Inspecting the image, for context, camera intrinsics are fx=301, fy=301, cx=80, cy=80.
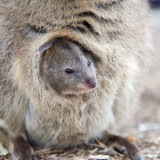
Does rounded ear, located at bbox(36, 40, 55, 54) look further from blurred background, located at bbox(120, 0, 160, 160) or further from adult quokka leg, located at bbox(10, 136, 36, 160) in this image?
blurred background, located at bbox(120, 0, 160, 160)

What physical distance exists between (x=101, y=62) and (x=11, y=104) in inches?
36.5

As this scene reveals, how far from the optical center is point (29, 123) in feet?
9.30

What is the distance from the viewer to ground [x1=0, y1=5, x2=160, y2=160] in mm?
2787

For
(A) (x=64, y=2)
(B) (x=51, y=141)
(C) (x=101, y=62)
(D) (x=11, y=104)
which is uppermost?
(A) (x=64, y=2)

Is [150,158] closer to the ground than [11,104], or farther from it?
closer to the ground

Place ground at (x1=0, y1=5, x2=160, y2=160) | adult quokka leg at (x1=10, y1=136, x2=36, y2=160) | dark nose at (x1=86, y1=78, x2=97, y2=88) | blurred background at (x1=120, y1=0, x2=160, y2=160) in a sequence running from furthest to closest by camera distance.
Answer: blurred background at (x1=120, y1=0, x2=160, y2=160) < ground at (x1=0, y1=5, x2=160, y2=160) < adult quokka leg at (x1=10, y1=136, x2=36, y2=160) < dark nose at (x1=86, y1=78, x2=97, y2=88)

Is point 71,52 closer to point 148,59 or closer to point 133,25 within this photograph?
point 133,25

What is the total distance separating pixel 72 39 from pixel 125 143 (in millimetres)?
1128

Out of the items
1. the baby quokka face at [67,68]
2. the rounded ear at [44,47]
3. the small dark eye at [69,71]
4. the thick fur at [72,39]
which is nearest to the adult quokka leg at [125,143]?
the thick fur at [72,39]

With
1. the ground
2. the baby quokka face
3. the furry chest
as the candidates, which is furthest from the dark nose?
the ground

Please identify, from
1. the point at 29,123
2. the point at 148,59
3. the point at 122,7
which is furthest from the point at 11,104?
the point at 148,59

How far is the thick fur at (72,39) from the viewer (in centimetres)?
244

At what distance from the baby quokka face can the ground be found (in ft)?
2.17

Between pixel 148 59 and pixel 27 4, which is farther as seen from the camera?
pixel 148 59
